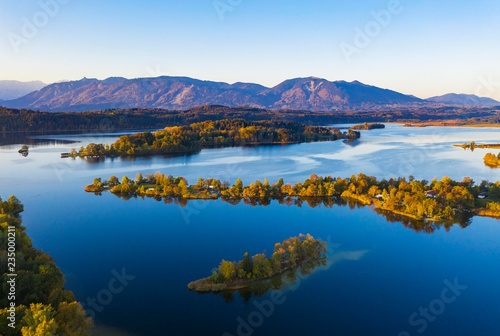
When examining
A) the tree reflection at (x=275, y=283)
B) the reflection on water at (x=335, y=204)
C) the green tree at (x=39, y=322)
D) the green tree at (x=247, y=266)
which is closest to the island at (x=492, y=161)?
the reflection on water at (x=335, y=204)

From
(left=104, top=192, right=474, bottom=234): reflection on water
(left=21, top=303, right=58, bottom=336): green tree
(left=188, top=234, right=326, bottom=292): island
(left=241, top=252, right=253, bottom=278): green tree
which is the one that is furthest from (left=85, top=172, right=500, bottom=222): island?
(left=21, top=303, right=58, bottom=336): green tree

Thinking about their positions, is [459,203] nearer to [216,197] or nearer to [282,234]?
[282,234]

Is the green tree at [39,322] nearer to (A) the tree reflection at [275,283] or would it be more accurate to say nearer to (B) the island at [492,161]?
(A) the tree reflection at [275,283]

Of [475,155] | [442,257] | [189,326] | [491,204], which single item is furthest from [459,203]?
[475,155]

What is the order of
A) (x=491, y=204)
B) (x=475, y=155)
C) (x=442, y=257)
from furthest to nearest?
(x=475, y=155) → (x=491, y=204) → (x=442, y=257)

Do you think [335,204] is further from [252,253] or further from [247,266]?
[247,266]

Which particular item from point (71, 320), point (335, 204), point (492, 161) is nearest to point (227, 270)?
point (71, 320)
